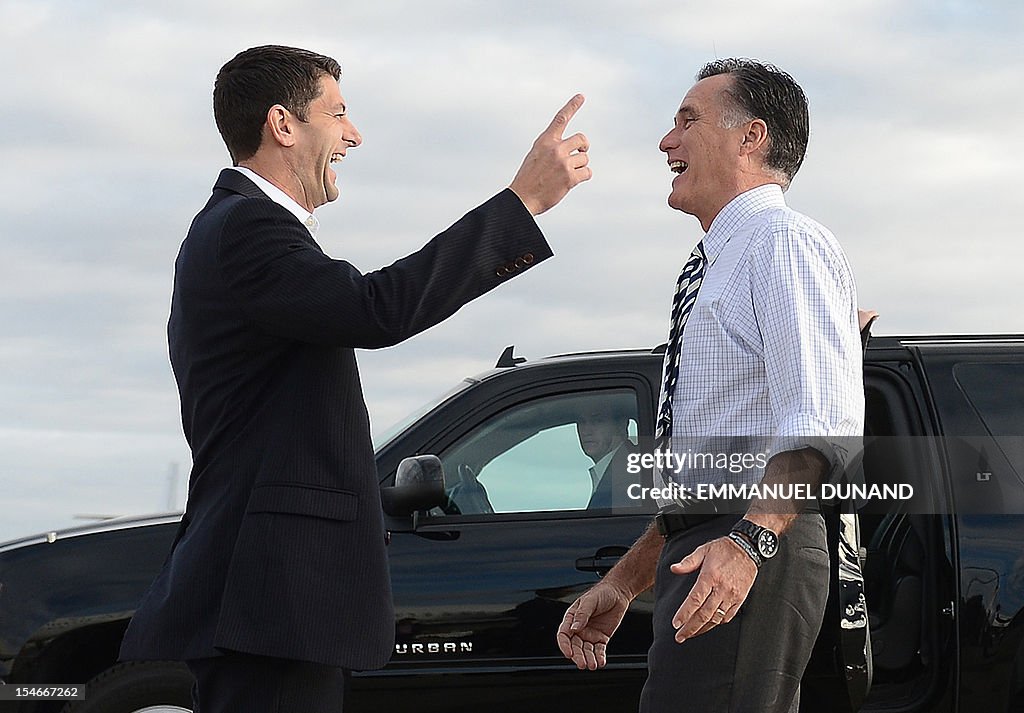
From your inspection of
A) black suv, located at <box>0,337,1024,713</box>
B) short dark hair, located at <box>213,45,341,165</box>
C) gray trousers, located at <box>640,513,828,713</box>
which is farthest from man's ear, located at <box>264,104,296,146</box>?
black suv, located at <box>0,337,1024,713</box>

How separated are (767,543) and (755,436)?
0.28 m

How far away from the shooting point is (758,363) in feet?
9.43

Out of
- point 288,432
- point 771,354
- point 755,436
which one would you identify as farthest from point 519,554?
point 288,432

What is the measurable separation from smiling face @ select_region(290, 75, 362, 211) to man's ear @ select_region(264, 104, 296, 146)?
13mm

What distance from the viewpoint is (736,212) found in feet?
10.3

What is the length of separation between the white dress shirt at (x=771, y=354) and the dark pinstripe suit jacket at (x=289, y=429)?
425mm

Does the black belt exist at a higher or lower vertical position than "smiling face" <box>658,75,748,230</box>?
lower

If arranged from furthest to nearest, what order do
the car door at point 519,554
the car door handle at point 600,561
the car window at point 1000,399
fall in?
the car window at point 1000,399 → the car door handle at point 600,561 → the car door at point 519,554

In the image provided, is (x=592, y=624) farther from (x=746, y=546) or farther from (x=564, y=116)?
(x=564, y=116)

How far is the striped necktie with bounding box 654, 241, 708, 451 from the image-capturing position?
9.99 ft

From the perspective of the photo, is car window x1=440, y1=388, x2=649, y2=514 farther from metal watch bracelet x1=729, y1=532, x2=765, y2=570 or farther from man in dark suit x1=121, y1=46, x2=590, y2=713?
metal watch bracelet x1=729, y1=532, x2=765, y2=570

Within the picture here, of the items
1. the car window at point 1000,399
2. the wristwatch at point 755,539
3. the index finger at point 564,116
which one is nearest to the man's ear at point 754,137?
the index finger at point 564,116

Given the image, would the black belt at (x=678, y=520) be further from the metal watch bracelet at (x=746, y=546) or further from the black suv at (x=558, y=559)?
the black suv at (x=558, y=559)

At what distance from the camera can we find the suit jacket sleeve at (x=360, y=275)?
102 inches
